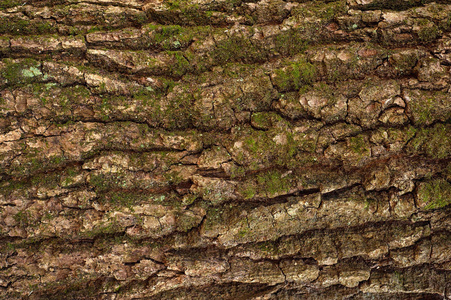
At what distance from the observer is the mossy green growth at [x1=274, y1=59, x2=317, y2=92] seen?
14.1 ft

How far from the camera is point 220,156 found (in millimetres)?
4152

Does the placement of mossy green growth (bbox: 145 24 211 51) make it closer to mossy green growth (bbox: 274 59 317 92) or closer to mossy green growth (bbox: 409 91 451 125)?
mossy green growth (bbox: 274 59 317 92)

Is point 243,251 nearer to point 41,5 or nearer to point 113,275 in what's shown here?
point 113,275

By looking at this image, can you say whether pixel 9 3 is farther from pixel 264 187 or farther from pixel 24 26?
pixel 264 187

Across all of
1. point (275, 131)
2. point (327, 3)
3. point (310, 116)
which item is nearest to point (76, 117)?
point (275, 131)

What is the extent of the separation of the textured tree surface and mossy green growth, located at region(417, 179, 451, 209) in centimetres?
2

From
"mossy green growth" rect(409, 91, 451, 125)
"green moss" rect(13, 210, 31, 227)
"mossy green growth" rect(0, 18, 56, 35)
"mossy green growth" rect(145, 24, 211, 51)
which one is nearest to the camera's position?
"green moss" rect(13, 210, 31, 227)

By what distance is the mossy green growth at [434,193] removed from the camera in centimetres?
420

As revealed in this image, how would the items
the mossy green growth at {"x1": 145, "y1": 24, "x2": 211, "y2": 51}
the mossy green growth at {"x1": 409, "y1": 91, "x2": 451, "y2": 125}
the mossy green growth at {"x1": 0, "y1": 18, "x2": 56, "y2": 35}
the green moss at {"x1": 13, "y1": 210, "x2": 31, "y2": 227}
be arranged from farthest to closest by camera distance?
the mossy green growth at {"x1": 145, "y1": 24, "x2": 211, "y2": 51} < the mossy green growth at {"x1": 0, "y1": 18, "x2": 56, "y2": 35} < the mossy green growth at {"x1": 409, "y1": 91, "x2": 451, "y2": 125} < the green moss at {"x1": 13, "y1": 210, "x2": 31, "y2": 227}

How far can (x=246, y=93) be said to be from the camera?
14.0ft

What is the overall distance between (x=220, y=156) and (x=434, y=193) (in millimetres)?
3091

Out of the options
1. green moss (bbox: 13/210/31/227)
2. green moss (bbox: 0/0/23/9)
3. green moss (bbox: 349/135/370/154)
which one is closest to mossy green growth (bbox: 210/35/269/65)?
green moss (bbox: 349/135/370/154)

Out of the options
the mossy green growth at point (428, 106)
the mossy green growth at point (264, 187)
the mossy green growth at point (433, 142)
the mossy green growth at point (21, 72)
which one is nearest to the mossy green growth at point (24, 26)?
the mossy green growth at point (21, 72)

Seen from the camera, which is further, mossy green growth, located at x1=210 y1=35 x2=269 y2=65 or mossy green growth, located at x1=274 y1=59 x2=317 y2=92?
mossy green growth, located at x1=210 y1=35 x2=269 y2=65
